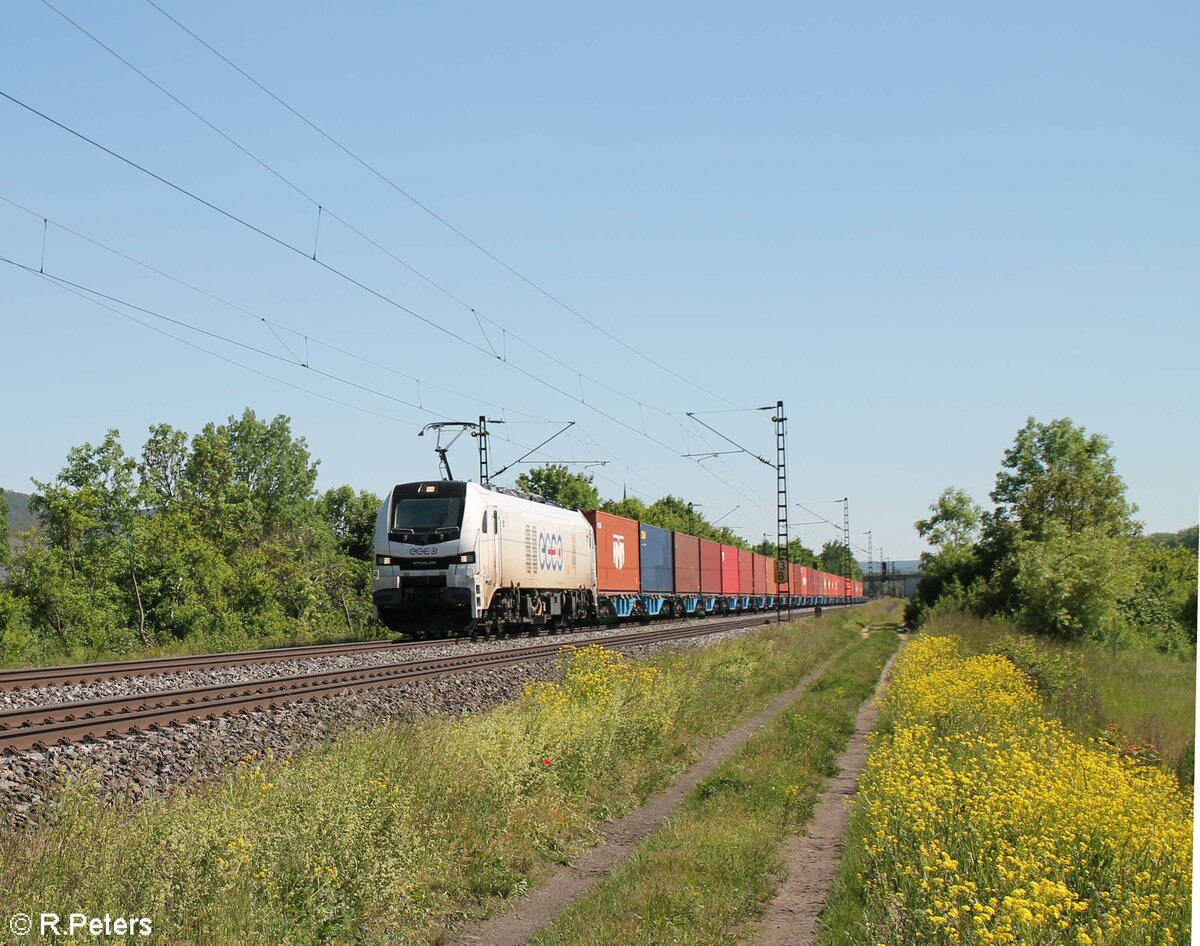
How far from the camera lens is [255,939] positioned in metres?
5.81

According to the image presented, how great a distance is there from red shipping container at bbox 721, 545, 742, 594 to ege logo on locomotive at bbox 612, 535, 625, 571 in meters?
19.2

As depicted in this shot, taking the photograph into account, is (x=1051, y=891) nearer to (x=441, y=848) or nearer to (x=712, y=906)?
(x=712, y=906)

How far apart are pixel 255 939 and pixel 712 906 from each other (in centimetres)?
312

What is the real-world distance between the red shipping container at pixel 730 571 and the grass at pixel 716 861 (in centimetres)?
4754

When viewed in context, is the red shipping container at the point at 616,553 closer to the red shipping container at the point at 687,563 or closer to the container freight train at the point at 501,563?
the container freight train at the point at 501,563

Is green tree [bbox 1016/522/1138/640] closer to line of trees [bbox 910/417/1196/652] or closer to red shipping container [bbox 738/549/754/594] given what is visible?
Answer: line of trees [bbox 910/417/1196/652]

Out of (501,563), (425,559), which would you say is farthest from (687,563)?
(425,559)

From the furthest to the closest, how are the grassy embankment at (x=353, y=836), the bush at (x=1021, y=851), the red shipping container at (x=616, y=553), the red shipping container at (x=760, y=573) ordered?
1. the red shipping container at (x=760, y=573)
2. the red shipping container at (x=616, y=553)
3. the grassy embankment at (x=353, y=836)
4. the bush at (x=1021, y=851)

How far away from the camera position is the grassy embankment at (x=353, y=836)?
19.7 feet

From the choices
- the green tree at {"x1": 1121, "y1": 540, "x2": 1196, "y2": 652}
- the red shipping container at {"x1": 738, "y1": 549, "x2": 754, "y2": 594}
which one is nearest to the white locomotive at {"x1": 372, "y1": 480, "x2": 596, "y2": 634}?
the green tree at {"x1": 1121, "y1": 540, "x2": 1196, "y2": 652}

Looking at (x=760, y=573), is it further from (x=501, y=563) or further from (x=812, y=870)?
(x=812, y=870)

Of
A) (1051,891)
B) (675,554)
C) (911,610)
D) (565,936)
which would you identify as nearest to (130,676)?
(565,936)

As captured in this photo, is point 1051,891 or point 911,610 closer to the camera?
point 1051,891

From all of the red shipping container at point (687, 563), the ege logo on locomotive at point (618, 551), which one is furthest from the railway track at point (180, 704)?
the red shipping container at point (687, 563)
